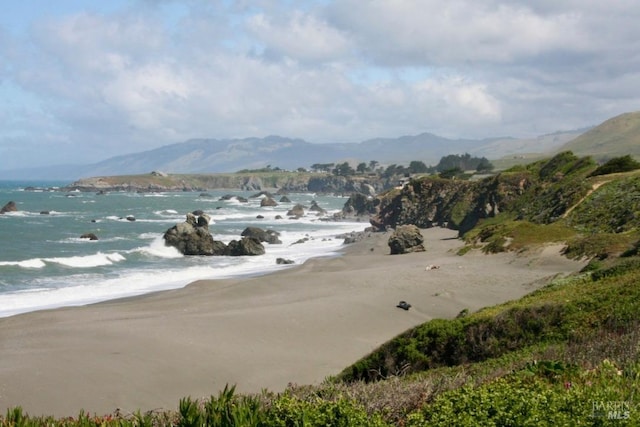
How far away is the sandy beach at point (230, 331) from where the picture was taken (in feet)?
41.3

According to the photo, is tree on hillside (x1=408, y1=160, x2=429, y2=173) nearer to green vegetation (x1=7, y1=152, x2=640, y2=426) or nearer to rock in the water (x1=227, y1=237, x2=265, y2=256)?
rock in the water (x1=227, y1=237, x2=265, y2=256)

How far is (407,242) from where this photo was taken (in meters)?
37.5

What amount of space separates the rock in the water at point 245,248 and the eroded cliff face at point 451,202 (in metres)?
15.7

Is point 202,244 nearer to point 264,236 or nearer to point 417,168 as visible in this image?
point 264,236

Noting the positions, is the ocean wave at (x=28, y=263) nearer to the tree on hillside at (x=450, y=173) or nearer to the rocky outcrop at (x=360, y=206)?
the rocky outcrop at (x=360, y=206)

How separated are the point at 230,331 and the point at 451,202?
38773 millimetres

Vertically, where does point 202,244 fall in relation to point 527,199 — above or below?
below

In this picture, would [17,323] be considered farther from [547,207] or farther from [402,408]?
[547,207]

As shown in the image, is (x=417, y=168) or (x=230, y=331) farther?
(x=417, y=168)

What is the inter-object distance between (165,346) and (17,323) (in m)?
6.71

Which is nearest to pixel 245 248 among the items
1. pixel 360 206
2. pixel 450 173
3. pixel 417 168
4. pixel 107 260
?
pixel 107 260

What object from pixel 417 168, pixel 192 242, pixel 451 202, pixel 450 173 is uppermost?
pixel 417 168

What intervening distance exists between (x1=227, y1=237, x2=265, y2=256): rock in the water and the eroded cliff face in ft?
51.6

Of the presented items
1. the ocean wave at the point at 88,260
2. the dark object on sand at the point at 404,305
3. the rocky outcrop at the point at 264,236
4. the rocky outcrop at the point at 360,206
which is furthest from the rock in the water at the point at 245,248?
the rocky outcrop at the point at 360,206
